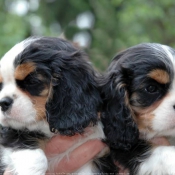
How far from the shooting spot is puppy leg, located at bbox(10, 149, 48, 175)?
156 inches

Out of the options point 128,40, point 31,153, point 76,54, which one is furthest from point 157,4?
point 31,153

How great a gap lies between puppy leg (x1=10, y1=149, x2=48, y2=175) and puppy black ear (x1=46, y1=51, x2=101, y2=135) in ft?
0.91

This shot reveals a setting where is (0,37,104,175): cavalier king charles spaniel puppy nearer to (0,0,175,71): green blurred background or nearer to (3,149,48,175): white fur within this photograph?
(3,149,48,175): white fur

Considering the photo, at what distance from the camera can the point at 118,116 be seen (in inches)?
165

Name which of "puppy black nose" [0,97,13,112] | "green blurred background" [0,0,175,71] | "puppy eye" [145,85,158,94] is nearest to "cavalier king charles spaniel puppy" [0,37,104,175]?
"puppy black nose" [0,97,13,112]

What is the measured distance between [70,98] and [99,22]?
4.21 metres

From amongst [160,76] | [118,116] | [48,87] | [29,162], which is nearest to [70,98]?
[48,87]

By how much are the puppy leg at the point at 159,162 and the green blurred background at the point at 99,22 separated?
106 inches

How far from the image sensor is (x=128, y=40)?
7.81 m

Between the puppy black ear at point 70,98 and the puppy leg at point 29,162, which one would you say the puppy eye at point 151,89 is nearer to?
the puppy black ear at point 70,98

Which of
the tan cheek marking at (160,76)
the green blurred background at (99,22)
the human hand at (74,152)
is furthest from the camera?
the green blurred background at (99,22)

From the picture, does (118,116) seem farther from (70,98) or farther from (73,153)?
(73,153)

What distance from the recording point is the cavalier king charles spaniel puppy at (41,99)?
13.1 ft

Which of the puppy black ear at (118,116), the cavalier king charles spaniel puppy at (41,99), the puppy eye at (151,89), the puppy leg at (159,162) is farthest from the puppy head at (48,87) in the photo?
the puppy leg at (159,162)
